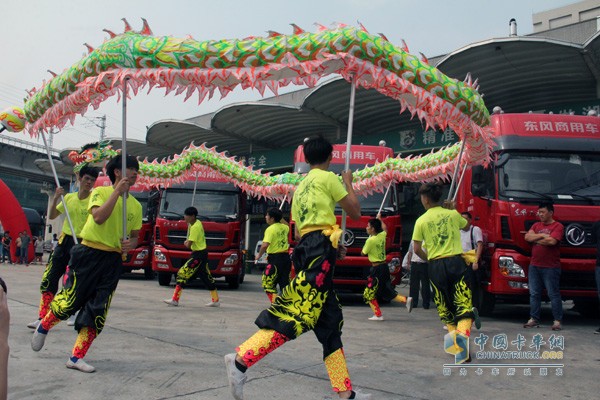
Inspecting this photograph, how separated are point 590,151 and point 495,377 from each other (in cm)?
469

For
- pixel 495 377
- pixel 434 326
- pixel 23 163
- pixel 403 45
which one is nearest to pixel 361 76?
pixel 403 45

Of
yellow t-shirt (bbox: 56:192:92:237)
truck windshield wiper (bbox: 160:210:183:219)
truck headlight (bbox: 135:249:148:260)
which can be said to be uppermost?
truck windshield wiper (bbox: 160:210:183:219)

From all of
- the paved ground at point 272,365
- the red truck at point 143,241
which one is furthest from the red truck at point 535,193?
the red truck at point 143,241

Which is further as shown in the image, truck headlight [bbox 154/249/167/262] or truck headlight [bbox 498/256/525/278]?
truck headlight [bbox 154/249/167/262]

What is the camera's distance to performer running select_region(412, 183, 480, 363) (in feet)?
16.9

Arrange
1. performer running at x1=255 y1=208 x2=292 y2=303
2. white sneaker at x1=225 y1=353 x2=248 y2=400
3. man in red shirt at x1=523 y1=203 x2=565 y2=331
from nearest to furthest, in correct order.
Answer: white sneaker at x1=225 y1=353 x2=248 y2=400
man in red shirt at x1=523 y1=203 x2=565 y2=331
performer running at x1=255 y1=208 x2=292 y2=303

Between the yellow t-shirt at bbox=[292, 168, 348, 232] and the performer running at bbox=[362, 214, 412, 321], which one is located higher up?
the yellow t-shirt at bbox=[292, 168, 348, 232]

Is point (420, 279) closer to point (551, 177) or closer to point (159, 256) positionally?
point (551, 177)

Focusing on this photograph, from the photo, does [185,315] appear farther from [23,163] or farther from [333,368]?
[23,163]

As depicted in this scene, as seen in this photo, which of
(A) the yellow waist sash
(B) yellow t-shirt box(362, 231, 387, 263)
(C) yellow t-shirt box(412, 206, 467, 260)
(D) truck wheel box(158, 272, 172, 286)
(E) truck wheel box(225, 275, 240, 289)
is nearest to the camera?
(A) the yellow waist sash

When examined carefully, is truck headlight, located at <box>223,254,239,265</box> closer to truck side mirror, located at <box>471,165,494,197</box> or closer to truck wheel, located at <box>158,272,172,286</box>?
truck wheel, located at <box>158,272,172,286</box>

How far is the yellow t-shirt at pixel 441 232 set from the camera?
536 cm

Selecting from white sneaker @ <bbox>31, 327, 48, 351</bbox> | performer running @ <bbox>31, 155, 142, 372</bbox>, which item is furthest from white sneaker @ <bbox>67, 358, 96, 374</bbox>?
white sneaker @ <bbox>31, 327, 48, 351</bbox>

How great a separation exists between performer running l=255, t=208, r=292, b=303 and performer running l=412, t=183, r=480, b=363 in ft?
12.8
